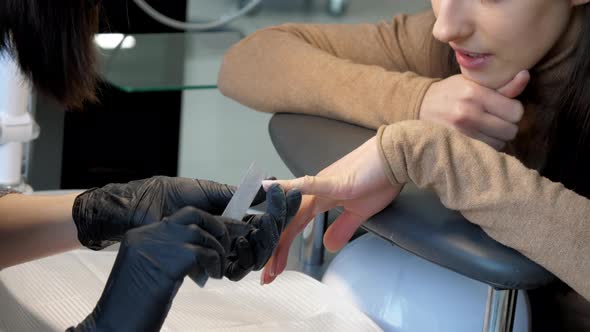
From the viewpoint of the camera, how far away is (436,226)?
977 mm

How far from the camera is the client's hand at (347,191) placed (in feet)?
3.33

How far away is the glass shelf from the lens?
145 cm

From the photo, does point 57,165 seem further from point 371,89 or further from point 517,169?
point 517,169

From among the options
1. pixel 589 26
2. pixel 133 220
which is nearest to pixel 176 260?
pixel 133 220

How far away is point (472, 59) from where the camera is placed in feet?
3.63

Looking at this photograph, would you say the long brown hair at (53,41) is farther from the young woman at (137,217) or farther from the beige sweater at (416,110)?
the beige sweater at (416,110)

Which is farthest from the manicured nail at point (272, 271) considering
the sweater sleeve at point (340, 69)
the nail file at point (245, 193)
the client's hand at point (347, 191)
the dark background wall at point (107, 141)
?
the dark background wall at point (107, 141)

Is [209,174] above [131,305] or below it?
below

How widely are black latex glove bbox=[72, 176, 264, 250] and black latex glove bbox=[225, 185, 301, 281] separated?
0.34ft

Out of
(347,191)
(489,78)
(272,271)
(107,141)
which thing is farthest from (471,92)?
(107,141)

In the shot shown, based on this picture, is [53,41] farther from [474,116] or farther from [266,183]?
[474,116]

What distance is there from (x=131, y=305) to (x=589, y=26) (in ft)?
1.89

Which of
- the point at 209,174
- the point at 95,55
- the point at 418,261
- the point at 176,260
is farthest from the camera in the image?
the point at 209,174

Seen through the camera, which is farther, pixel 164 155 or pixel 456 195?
pixel 164 155
